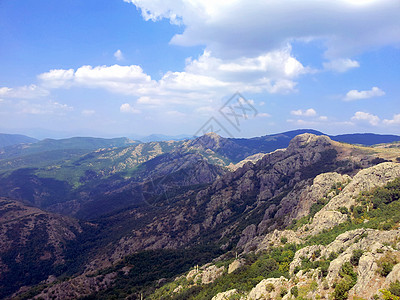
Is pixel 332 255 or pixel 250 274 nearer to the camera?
pixel 332 255

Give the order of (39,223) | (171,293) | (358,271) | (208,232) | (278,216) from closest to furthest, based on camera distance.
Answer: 1. (358,271)
2. (171,293)
3. (278,216)
4. (208,232)
5. (39,223)

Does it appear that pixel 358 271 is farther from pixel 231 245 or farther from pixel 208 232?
pixel 208 232

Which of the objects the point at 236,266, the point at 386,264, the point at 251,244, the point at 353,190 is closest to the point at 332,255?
the point at 386,264

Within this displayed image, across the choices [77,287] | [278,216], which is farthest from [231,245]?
[77,287]

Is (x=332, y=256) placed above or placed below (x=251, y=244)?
above

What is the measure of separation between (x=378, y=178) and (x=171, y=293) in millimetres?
88360

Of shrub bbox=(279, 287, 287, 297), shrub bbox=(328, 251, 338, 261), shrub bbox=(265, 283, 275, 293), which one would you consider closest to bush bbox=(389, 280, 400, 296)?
shrub bbox=(279, 287, 287, 297)

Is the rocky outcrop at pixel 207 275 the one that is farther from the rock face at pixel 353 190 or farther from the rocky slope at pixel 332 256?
the rock face at pixel 353 190

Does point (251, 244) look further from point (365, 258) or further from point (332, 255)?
point (365, 258)

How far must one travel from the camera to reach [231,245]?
117m

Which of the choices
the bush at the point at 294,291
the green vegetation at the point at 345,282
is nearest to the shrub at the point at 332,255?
the green vegetation at the point at 345,282

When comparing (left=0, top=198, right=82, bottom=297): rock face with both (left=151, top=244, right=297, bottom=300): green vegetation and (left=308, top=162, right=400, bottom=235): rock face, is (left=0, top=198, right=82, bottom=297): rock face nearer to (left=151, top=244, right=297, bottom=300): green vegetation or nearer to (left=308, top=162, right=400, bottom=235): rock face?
(left=151, top=244, right=297, bottom=300): green vegetation

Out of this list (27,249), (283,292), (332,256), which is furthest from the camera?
(27,249)

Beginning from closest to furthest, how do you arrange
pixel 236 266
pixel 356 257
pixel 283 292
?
pixel 356 257 < pixel 283 292 < pixel 236 266
